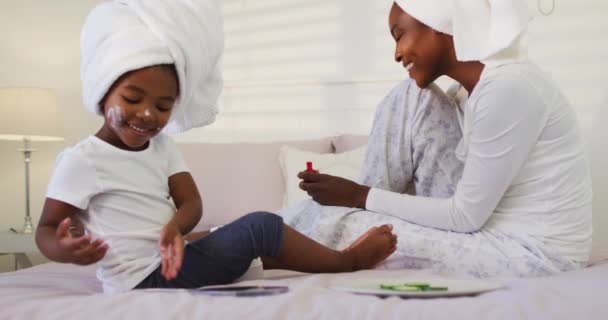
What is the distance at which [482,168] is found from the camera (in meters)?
1.48

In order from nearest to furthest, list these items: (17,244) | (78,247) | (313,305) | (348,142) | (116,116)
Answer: (313,305)
(78,247)
(116,116)
(348,142)
(17,244)

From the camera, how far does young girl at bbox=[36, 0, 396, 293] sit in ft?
4.20

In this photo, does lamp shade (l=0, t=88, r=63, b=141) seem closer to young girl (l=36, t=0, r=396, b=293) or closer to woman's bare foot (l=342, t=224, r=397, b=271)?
young girl (l=36, t=0, r=396, b=293)

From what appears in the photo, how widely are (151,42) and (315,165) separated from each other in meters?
1.34

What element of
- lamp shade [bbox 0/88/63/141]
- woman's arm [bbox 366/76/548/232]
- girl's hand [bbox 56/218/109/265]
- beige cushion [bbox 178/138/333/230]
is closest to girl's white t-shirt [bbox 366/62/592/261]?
woman's arm [bbox 366/76/548/232]

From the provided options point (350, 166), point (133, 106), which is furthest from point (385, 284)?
point (350, 166)

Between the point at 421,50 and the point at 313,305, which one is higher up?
the point at 421,50

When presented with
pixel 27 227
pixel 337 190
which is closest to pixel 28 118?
pixel 27 227

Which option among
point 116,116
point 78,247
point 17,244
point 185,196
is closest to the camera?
point 78,247

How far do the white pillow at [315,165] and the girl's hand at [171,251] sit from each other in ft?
4.29

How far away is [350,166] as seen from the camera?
2.54 meters

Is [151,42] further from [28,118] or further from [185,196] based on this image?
[28,118]

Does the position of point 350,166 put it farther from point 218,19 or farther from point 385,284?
point 385,284

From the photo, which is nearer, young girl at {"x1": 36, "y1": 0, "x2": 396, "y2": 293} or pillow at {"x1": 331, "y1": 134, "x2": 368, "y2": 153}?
young girl at {"x1": 36, "y1": 0, "x2": 396, "y2": 293}
